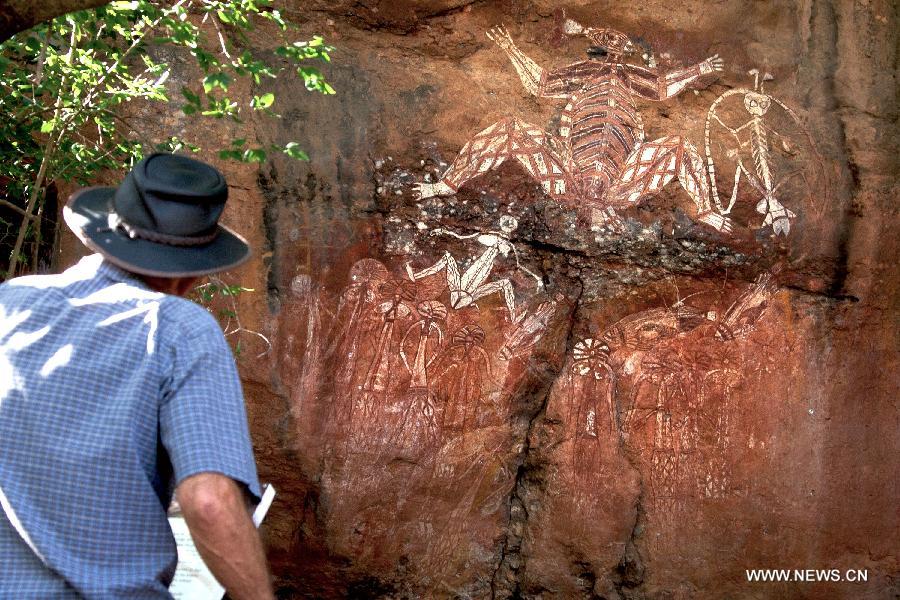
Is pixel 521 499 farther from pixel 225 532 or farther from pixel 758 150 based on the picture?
pixel 225 532

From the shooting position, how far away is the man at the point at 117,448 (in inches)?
59.9

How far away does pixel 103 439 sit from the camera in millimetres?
1528

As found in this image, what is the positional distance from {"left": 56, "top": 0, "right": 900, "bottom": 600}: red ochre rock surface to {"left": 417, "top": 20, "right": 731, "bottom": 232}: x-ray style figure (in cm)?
4

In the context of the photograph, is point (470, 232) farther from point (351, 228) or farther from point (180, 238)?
point (180, 238)

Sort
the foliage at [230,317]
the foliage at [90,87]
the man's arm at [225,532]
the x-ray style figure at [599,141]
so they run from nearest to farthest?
1. the man's arm at [225,532]
2. the foliage at [90,87]
3. the foliage at [230,317]
4. the x-ray style figure at [599,141]

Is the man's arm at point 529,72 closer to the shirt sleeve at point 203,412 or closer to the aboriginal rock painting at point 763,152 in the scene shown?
→ the aboriginal rock painting at point 763,152

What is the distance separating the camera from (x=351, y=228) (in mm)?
4410

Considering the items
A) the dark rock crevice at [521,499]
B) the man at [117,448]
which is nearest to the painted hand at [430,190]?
the dark rock crevice at [521,499]

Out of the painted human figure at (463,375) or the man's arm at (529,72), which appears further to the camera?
the man's arm at (529,72)

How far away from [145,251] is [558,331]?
10.1 ft

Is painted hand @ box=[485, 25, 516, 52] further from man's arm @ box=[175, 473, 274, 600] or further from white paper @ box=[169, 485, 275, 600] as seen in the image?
man's arm @ box=[175, 473, 274, 600]

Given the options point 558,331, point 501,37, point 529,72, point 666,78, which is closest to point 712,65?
point 666,78

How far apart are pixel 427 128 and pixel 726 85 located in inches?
61.8

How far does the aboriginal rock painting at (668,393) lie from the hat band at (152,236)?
3081 millimetres
